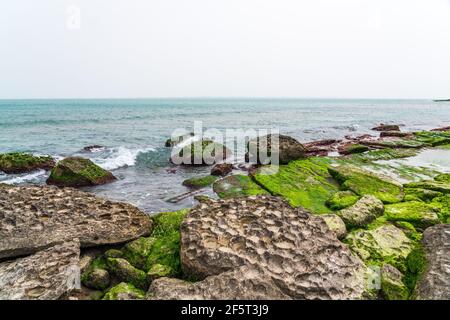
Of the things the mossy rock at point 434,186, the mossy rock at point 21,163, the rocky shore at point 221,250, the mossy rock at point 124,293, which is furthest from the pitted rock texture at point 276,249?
the mossy rock at point 21,163

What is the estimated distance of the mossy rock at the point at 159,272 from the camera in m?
5.65

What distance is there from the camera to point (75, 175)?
13.2 m

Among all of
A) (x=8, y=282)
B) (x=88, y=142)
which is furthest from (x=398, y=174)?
(x=88, y=142)

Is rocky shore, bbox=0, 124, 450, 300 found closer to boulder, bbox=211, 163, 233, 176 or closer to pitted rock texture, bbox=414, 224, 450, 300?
pitted rock texture, bbox=414, 224, 450, 300

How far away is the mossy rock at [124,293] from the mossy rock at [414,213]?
6.28 metres

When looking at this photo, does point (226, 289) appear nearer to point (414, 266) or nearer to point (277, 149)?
point (414, 266)

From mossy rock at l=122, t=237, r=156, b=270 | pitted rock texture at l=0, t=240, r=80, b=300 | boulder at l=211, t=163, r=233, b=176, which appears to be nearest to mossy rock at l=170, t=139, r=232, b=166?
boulder at l=211, t=163, r=233, b=176

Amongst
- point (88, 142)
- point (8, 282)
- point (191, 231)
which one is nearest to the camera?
point (8, 282)

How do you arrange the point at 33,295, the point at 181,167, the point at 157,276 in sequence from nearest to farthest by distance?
the point at 33,295
the point at 157,276
the point at 181,167

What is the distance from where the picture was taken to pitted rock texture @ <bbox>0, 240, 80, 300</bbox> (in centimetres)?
485
